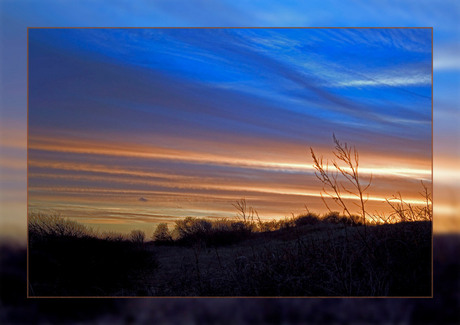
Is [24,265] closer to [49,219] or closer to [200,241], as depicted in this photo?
[49,219]

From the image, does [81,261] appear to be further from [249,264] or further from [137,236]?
[249,264]

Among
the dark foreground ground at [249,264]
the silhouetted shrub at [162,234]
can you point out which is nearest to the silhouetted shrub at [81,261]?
the dark foreground ground at [249,264]

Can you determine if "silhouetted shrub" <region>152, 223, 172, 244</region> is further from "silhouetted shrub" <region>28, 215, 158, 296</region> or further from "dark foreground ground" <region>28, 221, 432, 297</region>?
"silhouetted shrub" <region>28, 215, 158, 296</region>

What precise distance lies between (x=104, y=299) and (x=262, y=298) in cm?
183

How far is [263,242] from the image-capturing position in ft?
21.0

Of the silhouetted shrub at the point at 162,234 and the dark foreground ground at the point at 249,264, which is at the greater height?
the silhouetted shrub at the point at 162,234

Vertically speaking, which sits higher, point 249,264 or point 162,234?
point 162,234

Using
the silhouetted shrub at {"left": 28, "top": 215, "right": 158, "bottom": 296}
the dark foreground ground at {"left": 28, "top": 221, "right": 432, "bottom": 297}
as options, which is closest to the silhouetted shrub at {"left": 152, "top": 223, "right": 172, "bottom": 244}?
the dark foreground ground at {"left": 28, "top": 221, "right": 432, "bottom": 297}

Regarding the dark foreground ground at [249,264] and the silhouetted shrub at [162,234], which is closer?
the dark foreground ground at [249,264]

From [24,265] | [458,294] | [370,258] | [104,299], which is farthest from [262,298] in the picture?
[24,265]

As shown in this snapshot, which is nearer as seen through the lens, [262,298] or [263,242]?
[262,298]

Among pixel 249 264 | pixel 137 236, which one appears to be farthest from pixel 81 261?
pixel 249 264

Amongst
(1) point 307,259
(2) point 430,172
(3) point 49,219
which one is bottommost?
(1) point 307,259

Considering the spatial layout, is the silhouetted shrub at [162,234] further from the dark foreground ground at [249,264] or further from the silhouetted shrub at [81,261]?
the silhouetted shrub at [81,261]
